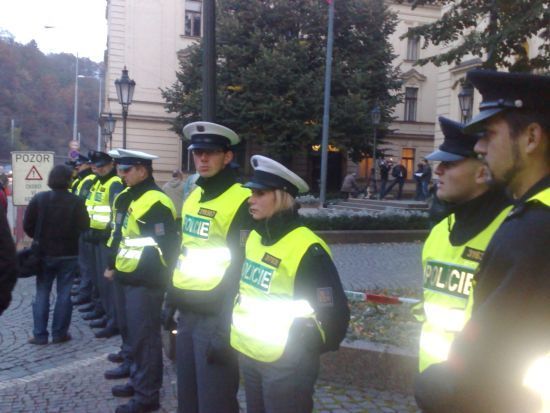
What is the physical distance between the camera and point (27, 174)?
1338cm

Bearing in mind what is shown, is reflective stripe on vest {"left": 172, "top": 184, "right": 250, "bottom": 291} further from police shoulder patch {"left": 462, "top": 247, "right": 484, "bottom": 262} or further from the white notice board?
the white notice board

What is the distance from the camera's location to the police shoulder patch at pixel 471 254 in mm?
2637

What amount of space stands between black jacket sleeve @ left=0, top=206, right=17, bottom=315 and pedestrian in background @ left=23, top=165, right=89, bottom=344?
4515 millimetres

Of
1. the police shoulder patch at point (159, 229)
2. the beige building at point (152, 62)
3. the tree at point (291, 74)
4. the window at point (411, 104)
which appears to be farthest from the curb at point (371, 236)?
the window at point (411, 104)

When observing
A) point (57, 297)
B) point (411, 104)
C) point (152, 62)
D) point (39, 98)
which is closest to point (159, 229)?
point (57, 297)

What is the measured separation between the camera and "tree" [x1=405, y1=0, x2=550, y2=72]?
8.98m

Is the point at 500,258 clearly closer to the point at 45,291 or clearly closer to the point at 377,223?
the point at 45,291

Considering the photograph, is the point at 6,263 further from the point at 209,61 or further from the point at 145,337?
the point at 209,61

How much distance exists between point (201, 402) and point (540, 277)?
8.81 feet

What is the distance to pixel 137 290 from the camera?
488 cm

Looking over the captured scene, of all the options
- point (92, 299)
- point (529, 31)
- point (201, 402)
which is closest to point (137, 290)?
point (201, 402)

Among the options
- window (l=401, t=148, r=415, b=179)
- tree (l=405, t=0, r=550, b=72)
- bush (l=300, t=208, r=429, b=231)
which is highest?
tree (l=405, t=0, r=550, b=72)

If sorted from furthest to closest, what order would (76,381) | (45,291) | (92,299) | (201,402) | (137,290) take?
1. (92,299)
2. (45,291)
3. (76,381)
4. (137,290)
5. (201,402)

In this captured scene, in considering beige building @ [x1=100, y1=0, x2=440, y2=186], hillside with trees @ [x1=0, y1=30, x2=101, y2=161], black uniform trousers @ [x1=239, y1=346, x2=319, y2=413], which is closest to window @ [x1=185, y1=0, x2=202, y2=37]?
beige building @ [x1=100, y1=0, x2=440, y2=186]
